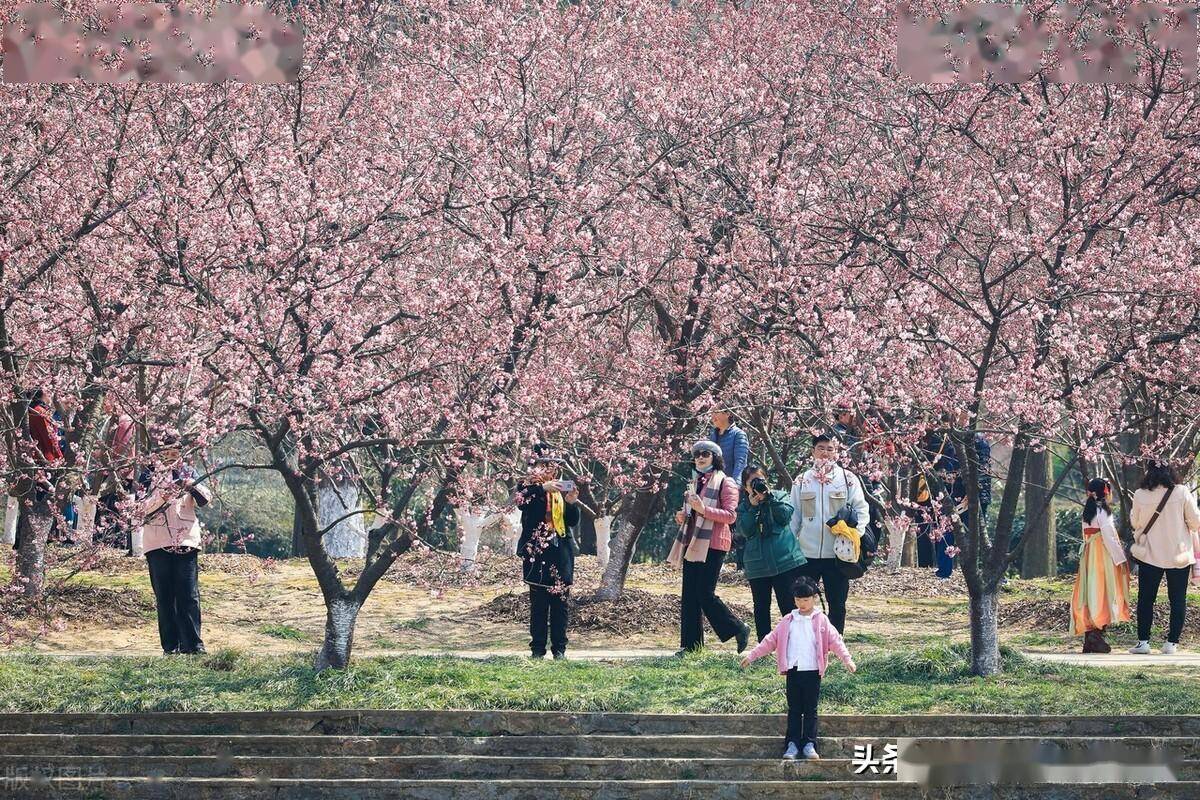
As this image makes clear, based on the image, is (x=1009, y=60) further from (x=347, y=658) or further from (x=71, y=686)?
(x=71, y=686)

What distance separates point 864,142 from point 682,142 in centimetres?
236

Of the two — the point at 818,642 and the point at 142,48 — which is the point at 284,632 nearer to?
the point at 142,48

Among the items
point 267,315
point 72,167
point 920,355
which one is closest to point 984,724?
point 920,355

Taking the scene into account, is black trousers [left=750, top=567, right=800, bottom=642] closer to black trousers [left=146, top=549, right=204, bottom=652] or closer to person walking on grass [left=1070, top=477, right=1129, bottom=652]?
person walking on grass [left=1070, top=477, right=1129, bottom=652]

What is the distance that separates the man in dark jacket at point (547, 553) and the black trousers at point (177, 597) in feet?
9.05

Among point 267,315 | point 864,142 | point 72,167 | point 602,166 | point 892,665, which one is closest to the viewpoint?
point 267,315

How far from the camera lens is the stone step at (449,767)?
9.80m

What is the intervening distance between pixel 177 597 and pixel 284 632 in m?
2.40

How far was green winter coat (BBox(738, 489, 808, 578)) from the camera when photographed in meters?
12.6

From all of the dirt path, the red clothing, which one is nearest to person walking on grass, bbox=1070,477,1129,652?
the dirt path

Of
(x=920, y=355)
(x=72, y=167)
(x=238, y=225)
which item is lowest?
(x=920, y=355)

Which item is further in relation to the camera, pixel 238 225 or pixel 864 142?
pixel 864 142

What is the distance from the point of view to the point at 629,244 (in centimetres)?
1576

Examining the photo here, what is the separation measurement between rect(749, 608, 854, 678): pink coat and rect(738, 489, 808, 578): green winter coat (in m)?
2.46
